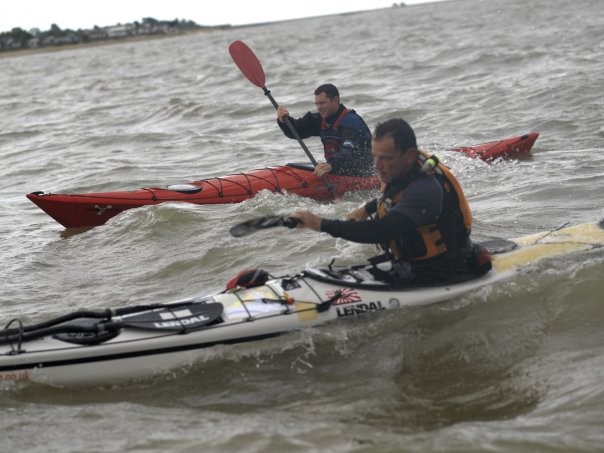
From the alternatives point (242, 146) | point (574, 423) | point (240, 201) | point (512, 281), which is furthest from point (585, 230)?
point (242, 146)

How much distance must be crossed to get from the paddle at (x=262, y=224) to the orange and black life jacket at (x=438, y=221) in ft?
1.95

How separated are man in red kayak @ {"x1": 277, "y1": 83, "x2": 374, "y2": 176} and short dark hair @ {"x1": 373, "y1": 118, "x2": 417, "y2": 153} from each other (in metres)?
3.56

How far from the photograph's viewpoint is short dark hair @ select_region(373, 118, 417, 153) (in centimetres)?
453

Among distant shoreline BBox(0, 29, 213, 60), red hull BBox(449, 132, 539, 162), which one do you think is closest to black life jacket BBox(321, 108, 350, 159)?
red hull BBox(449, 132, 539, 162)

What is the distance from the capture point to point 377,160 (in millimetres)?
4648

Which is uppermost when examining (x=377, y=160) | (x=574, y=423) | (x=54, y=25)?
(x=54, y=25)

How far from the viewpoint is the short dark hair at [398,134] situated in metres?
4.53

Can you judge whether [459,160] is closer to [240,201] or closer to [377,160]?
[240,201]

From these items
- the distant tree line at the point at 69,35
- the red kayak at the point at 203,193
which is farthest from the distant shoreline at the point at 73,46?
the red kayak at the point at 203,193

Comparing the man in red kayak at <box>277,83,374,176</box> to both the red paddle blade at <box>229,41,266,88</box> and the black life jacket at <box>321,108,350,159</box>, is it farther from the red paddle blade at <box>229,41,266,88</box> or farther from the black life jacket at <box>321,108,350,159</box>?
the red paddle blade at <box>229,41,266,88</box>

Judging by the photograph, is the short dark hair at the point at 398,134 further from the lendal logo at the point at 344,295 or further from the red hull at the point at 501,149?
the red hull at the point at 501,149

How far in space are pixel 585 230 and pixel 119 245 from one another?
4220mm

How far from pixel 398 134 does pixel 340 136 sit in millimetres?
3754

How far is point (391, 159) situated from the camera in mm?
4574
